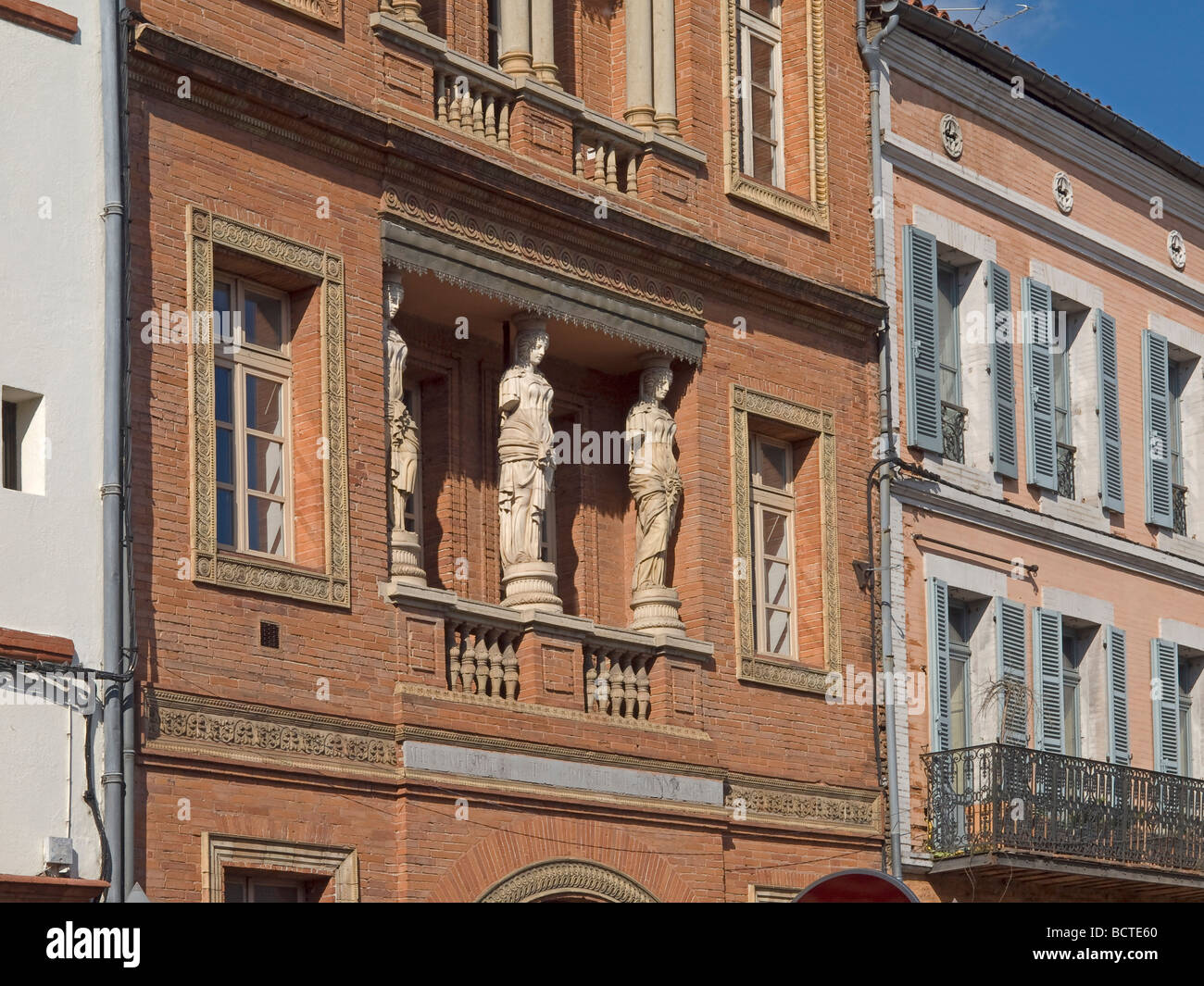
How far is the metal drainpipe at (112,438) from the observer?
15.5 m

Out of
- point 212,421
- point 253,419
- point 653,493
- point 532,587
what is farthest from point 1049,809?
point 212,421

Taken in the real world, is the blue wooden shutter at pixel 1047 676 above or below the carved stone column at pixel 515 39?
below

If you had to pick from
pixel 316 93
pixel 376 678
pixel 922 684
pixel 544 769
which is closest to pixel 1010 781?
pixel 922 684

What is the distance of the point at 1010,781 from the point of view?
2269cm

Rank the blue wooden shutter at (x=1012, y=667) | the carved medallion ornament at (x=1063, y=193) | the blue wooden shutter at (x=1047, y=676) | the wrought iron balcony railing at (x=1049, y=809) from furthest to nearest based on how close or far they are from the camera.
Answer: the carved medallion ornament at (x=1063, y=193) < the blue wooden shutter at (x=1047, y=676) < the blue wooden shutter at (x=1012, y=667) < the wrought iron balcony railing at (x=1049, y=809)

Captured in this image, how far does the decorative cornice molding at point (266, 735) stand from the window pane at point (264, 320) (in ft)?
9.15

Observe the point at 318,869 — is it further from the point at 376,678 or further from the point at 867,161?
the point at 867,161

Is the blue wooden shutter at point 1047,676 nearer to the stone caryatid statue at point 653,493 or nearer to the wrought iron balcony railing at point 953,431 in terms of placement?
the wrought iron balcony railing at point 953,431

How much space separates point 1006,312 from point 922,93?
7.84 ft

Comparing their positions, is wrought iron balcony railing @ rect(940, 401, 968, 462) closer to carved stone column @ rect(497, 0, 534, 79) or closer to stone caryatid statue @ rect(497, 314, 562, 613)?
stone caryatid statue @ rect(497, 314, 562, 613)

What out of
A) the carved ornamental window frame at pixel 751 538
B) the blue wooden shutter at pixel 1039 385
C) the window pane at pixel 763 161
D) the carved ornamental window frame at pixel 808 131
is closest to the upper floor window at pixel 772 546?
the carved ornamental window frame at pixel 751 538

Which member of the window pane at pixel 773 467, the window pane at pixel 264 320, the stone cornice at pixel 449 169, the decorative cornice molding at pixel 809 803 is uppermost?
the stone cornice at pixel 449 169

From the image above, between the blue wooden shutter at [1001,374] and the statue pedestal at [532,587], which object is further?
the blue wooden shutter at [1001,374]

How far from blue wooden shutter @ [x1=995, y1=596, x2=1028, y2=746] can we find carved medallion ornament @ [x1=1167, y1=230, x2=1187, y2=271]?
6.25 metres
